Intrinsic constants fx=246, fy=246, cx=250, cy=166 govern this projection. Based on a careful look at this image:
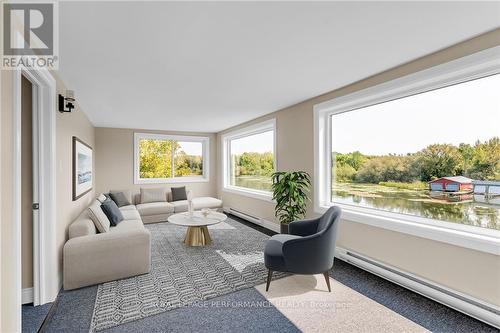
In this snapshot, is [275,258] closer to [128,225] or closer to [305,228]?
[305,228]

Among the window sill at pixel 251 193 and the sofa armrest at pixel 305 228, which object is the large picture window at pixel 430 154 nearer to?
the sofa armrest at pixel 305 228

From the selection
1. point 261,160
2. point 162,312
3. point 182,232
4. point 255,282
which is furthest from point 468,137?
point 182,232

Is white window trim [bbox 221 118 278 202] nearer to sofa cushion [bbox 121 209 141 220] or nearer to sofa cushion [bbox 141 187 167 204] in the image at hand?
sofa cushion [bbox 141 187 167 204]

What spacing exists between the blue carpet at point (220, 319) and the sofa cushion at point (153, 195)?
14.5 ft

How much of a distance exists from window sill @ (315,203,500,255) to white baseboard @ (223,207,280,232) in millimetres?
1817

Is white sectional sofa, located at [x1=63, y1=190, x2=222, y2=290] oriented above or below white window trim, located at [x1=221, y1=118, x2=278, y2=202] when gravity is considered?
below

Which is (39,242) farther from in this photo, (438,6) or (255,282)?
(438,6)

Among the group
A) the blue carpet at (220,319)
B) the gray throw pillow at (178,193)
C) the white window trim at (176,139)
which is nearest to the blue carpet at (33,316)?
the blue carpet at (220,319)

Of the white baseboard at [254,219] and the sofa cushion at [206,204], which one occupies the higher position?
the sofa cushion at [206,204]

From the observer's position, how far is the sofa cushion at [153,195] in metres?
6.30

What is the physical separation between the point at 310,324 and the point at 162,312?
1344mm

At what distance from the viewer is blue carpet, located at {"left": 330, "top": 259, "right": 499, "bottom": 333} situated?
2.06 metres

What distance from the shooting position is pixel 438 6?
5.53 feet

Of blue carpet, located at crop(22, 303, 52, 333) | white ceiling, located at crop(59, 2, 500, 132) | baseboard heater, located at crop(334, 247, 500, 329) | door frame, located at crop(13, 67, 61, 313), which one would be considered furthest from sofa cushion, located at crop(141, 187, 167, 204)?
baseboard heater, located at crop(334, 247, 500, 329)
